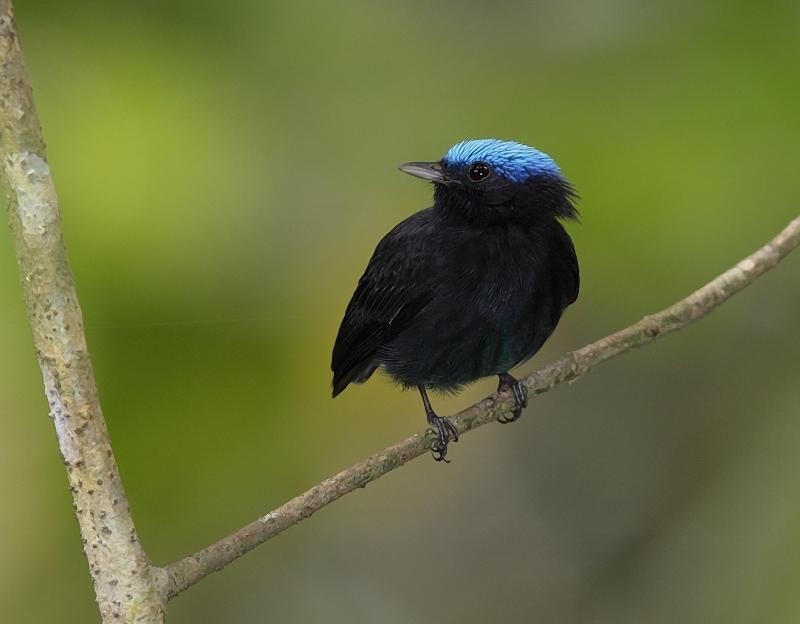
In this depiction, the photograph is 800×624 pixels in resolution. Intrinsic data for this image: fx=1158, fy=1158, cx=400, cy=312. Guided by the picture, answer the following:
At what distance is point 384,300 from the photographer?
142 inches

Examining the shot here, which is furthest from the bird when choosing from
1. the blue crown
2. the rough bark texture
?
the rough bark texture

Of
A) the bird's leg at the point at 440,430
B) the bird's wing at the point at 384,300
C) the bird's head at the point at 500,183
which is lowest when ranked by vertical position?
the bird's leg at the point at 440,430

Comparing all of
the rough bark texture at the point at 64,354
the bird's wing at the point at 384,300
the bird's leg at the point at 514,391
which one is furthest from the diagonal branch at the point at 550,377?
the bird's wing at the point at 384,300

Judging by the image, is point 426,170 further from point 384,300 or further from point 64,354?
point 64,354

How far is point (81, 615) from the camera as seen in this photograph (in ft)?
10.1

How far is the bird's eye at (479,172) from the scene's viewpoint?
11.1 ft

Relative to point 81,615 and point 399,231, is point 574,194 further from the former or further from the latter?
point 81,615

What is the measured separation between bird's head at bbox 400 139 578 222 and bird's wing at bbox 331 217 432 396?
20cm

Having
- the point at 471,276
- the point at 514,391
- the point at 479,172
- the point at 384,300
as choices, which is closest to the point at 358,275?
the point at 384,300

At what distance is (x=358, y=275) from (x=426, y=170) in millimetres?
501

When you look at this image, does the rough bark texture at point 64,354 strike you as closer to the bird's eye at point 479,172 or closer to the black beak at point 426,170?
the black beak at point 426,170

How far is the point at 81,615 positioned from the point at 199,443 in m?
0.58

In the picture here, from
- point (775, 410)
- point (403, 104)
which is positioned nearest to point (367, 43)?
point (403, 104)

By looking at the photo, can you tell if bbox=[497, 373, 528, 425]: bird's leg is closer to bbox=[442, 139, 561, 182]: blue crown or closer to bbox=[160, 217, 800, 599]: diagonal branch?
bbox=[160, 217, 800, 599]: diagonal branch
